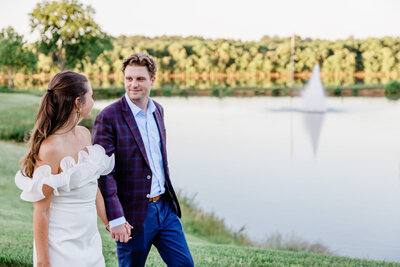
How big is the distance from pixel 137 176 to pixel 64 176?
0.76 m

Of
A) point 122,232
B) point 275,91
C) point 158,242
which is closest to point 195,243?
point 158,242

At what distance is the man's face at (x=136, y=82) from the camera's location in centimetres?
300

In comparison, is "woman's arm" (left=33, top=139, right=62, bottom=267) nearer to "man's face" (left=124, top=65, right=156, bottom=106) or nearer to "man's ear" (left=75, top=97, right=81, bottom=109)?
"man's ear" (left=75, top=97, right=81, bottom=109)

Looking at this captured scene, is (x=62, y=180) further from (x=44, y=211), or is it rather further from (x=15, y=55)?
(x=15, y=55)

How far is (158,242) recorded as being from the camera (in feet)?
10.3

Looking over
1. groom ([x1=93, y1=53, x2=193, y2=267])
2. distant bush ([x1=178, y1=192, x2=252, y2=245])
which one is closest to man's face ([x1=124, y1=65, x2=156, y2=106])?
groom ([x1=93, y1=53, x2=193, y2=267])

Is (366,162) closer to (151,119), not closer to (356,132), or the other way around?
(356,132)

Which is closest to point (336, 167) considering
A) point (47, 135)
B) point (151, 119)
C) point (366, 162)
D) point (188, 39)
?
point (366, 162)

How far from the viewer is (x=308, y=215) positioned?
31.3 ft

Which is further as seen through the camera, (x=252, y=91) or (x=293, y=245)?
(x=252, y=91)

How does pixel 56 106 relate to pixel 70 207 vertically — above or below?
above

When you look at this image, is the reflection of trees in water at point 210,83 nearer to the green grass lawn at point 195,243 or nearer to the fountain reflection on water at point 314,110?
A: the fountain reflection on water at point 314,110

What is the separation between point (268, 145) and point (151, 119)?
1452 cm

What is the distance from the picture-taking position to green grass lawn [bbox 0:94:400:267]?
514 centimetres
